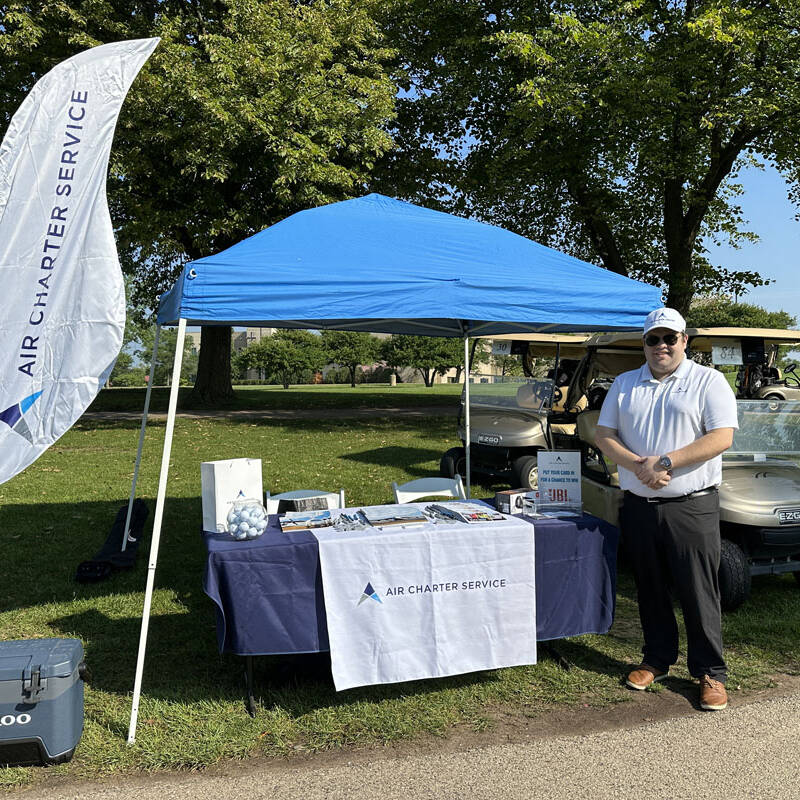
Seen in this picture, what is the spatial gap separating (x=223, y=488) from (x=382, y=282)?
4.95 feet

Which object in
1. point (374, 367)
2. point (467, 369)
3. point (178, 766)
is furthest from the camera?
point (374, 367)

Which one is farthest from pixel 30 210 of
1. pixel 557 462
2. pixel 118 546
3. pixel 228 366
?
pixel 228 366

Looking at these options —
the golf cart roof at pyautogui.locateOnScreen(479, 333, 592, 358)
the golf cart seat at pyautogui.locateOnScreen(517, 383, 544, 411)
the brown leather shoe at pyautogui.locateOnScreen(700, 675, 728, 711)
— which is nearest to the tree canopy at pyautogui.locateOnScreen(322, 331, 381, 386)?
the golf cart roof at pyautogui.locateOnScreen(479, 333, 592, 358)

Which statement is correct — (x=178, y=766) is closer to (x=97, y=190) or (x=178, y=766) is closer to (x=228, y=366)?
(x=97, y=190)

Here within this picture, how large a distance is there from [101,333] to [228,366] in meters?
20.3

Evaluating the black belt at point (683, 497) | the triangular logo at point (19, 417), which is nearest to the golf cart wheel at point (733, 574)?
the black belt at point (683, 497)

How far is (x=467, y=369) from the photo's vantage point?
757cm

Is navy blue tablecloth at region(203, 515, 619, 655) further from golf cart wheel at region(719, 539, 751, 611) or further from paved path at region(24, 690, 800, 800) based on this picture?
golf cart wheel at region(719, 539, 751, 611)

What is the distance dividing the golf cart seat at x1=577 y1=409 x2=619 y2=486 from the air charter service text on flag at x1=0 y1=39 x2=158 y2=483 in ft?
12.4

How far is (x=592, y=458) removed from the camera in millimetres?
6840

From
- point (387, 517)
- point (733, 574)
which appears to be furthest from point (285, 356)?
point (387, 517)

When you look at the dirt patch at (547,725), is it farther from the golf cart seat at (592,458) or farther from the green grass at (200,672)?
the golf cart seat at (592,458)

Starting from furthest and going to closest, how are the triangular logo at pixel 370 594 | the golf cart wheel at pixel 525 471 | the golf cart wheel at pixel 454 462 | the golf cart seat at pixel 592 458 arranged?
the golf cart wheel at pixel 454 462
the golf cart wheel at pixel 525 471
the golf cart seat at pixel 592 458
the triangular logo at pixel 370 594

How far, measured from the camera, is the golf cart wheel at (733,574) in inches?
189
